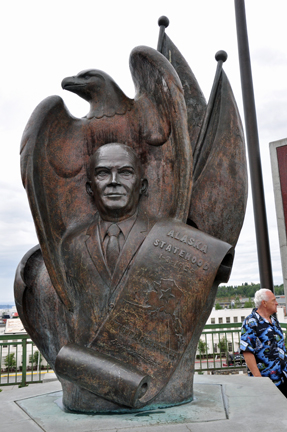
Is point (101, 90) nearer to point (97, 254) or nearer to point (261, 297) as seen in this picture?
point (97, 254)

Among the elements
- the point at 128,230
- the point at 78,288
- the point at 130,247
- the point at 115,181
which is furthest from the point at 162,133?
the point at 78,288

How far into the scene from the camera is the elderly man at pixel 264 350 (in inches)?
148

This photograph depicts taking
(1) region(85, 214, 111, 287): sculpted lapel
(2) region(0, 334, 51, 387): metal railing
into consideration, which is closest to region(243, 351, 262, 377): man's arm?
(1) region(85, 214, 111, 287): sculpted lapel

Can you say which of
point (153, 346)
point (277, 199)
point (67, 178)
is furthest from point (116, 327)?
point (277, 199)

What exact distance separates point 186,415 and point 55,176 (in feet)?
6.65

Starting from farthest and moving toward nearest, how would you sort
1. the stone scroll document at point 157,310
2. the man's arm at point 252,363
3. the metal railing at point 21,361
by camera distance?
the metal railing at point 21,361 → the man's arm at point 252,363 → the stone scroll document at point 157,310

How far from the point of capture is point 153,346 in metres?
2.72

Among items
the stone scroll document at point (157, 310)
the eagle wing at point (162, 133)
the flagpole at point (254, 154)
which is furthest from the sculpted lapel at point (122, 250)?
the flagpole at point (254, 154)

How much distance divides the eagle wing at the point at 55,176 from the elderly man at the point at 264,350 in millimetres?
1910

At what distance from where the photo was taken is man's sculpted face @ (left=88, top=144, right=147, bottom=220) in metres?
2.99

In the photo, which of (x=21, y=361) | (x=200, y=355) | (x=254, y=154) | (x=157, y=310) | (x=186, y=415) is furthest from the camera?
(x=21, y=361)

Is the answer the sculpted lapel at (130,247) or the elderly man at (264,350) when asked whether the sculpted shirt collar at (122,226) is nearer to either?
the sculpted lapel at (130,247)

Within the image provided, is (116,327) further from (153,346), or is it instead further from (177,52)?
(177,52)

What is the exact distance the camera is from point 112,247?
2.95 m
